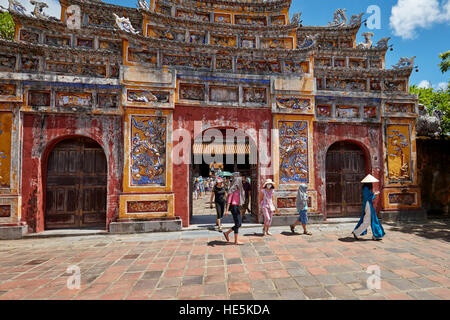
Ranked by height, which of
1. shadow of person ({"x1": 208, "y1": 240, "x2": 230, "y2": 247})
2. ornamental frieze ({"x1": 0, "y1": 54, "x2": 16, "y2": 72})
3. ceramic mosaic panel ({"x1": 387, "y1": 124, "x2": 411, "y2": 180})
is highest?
ornamental frieze ({"x1": 0, "y1": 54, "x2": 16, "y2": 72})

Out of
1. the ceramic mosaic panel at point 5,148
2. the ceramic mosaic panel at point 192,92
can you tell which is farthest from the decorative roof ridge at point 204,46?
the ceramic mosaic panel at point 5,148

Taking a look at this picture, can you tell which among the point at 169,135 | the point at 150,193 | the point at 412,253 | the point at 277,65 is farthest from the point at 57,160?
the point at 412,253

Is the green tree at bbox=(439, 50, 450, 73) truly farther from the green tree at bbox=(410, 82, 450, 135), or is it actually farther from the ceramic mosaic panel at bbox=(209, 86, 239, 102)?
the ceramic mosaic panel at bbox=(209, 86, 239, 102)

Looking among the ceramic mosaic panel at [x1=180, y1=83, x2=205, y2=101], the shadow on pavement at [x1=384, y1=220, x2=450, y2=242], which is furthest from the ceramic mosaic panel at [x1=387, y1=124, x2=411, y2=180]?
the ceramic mosaic panel at [x1=180, y1=83, x2=205, y2=101]

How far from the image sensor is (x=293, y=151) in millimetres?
7430

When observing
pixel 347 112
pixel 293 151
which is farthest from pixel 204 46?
pixel 347 112

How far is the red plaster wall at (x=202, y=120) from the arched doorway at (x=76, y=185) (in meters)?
2.53

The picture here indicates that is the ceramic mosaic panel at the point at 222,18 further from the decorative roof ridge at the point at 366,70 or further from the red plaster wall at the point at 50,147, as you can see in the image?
the red plaster wall at the point at 50,147

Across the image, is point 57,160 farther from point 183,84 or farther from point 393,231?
point 393,231

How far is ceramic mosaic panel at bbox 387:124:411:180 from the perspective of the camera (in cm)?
792

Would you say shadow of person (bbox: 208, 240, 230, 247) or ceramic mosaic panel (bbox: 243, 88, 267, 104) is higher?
ceramic mosaic panel (bbox: 243, 88, 267, 104)

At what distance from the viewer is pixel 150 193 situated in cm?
664

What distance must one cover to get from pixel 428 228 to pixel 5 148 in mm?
13435

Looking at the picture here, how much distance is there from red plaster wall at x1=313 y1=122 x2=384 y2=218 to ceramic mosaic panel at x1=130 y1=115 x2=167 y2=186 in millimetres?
5488
